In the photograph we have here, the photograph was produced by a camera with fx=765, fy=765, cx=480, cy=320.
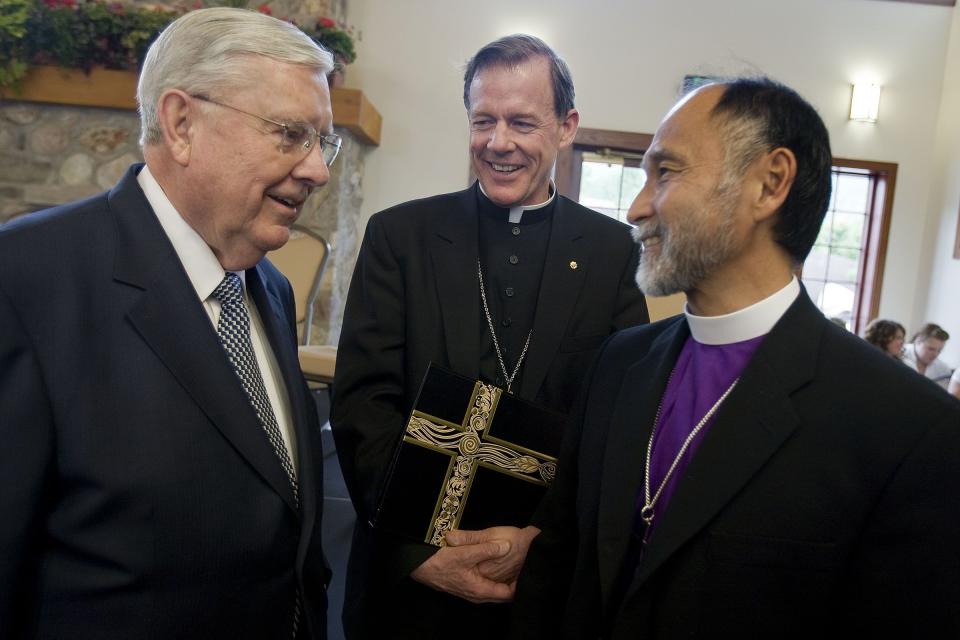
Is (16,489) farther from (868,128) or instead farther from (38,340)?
(868,128)

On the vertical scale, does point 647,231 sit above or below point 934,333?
above

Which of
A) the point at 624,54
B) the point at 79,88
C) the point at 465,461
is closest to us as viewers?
the point at 465,461

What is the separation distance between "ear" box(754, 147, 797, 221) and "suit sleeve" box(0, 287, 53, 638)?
110 cm

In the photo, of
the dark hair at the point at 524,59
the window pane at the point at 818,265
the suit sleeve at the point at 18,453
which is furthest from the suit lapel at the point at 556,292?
the window pane at the point at 818,265

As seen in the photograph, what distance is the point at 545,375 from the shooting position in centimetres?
174

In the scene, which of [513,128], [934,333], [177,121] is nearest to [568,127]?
[513,128]

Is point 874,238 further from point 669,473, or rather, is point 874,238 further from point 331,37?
point 669,473

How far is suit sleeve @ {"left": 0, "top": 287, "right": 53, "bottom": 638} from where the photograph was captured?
0.99 meters

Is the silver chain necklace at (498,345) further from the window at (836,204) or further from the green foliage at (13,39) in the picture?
the window at (836,204)

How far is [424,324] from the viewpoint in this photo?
5.80 ft

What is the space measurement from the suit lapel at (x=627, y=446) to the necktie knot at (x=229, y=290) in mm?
705

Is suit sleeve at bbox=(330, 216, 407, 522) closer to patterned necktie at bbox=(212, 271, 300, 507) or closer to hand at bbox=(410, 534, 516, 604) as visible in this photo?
hand at bbox=(410, 534, 516, 604)

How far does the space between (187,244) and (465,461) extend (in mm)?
653

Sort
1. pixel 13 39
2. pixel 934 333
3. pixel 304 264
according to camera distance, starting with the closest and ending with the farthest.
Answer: pixel 304 264
pixel 13 39
pixel 934 333
